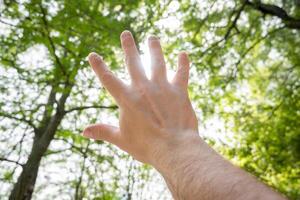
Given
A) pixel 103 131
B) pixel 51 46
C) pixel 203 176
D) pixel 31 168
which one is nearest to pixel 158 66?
pixel 103 131

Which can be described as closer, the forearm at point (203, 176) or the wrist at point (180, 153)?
the forearm at point (203, 176)

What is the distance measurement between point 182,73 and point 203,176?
0.57 m

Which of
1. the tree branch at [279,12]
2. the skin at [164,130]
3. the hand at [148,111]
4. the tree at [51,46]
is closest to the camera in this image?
the skin at [164,130]

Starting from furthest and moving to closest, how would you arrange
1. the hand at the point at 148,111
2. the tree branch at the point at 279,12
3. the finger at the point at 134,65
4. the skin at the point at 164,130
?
the tree branch at the point at 279,12 → the finger at the point at 134,65 → the hand at the point at 148,111 → the skin at the point at 164,130

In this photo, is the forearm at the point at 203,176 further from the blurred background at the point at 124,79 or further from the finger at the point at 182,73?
the blurred background at the point at 124,79

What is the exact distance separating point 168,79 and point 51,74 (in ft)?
17.5

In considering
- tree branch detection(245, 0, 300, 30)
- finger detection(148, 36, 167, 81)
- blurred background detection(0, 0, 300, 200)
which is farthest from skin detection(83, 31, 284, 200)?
tree branch detection(245, 0, 300, 30)

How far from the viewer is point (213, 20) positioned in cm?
959

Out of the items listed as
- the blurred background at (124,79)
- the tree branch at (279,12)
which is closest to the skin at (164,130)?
the blurred background at (124,79)

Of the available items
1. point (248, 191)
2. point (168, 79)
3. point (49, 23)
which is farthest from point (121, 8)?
point (248, 191)

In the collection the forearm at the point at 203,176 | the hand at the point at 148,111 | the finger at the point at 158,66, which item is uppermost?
the finger at the point at 158,66

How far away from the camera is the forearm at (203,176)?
1127 mm

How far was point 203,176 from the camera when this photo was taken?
1247 mm

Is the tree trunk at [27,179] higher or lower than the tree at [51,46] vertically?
lower
